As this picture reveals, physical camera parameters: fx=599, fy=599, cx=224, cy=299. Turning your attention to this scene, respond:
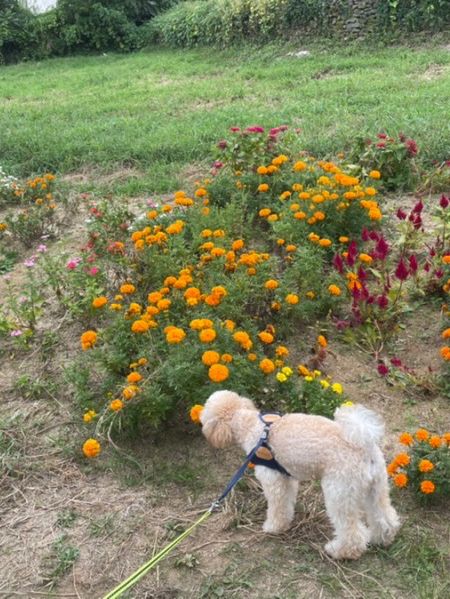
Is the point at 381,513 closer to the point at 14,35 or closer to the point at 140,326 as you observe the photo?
the point at 140,326

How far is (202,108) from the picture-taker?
30.8 feet

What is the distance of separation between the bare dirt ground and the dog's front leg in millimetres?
75

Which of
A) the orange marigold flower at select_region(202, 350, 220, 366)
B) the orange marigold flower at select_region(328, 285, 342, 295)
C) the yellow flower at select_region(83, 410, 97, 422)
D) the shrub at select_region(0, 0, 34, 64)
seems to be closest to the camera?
the orange marigold flower at select_region(202, 350, 220, 366)

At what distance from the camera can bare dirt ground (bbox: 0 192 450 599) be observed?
7.98ft

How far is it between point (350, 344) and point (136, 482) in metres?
1.59

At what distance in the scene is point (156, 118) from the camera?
891cm

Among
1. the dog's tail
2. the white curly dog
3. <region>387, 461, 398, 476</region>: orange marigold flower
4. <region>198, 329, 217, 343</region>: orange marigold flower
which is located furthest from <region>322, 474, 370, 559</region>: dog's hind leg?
<region>198, 329, 217, 343</region>: orange marigold flower

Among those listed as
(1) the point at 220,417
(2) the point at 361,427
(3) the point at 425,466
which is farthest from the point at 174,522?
(3) the point at 425,466

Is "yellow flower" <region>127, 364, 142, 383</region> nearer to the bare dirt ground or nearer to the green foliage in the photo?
the bare dirt ground

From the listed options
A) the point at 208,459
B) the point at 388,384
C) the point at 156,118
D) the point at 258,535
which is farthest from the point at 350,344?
the point at 156,118

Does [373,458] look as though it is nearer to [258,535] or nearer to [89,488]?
[258,535]

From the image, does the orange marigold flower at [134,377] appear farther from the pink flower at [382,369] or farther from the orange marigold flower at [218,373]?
the pink flower at [382,369]

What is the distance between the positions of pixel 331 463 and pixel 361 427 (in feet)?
0.65

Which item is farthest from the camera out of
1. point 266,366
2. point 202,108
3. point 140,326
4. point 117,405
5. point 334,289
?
point 202,108
